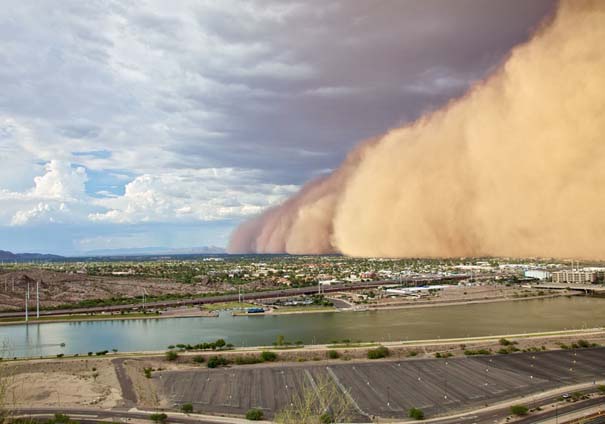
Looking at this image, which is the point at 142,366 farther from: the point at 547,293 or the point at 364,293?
the point at 547,293

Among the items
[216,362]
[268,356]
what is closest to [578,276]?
[268,356]

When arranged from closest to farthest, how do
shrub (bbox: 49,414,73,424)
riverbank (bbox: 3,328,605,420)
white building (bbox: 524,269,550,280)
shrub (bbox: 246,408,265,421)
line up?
shrub (bbox: 49,414,73,424), shrub (bbox: 246,408,265,421), riverbank (bbox: 3,328,605,420), white building (bbox: 524,269,550,280)

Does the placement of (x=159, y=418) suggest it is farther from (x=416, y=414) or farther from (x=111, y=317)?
(x=111, y=317)

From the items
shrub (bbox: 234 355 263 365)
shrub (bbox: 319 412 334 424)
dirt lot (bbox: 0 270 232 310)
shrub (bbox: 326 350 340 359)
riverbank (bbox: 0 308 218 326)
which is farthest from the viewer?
dirt lot (bbox: 0 270 232 310)

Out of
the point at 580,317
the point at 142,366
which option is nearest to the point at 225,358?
the point at 142,366

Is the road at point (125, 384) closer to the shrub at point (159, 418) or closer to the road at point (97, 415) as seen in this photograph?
the road at point (97, 415)

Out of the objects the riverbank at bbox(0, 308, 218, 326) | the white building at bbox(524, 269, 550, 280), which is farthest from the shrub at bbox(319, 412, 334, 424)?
the white building at bbox(524, 269, 550, 280)

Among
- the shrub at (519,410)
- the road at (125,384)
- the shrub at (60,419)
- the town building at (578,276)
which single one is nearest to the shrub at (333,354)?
the road at (125,384)

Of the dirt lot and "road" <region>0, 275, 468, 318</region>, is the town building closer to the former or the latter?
"road" <region>0, 275, 468, 318</region>

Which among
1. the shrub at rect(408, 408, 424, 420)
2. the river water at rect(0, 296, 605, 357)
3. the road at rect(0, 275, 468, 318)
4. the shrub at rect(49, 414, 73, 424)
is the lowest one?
the river water at rect(0, 296, 605, 357)
